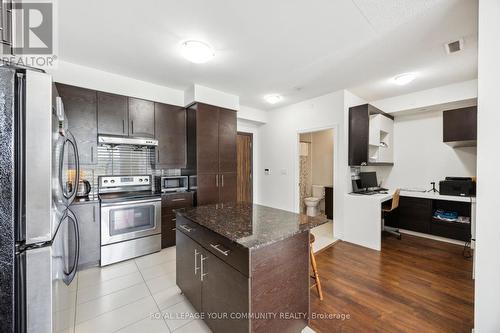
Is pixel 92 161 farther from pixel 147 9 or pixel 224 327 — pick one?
pixel 224 327

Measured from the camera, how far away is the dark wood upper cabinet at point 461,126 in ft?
9.37

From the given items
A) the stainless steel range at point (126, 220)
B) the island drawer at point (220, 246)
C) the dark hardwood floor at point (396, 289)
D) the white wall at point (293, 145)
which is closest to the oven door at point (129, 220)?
the stainless steel range at point (126, 220)

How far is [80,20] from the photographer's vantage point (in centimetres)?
183

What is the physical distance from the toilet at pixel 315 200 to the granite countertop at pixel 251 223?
318cm

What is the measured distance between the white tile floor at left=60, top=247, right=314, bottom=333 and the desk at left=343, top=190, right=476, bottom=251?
210 cm

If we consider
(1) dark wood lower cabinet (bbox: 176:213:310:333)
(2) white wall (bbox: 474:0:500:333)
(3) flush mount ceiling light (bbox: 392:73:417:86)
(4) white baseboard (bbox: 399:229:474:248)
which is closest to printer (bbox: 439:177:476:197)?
(4) white baseboard (bbox: 399:229:474:248)

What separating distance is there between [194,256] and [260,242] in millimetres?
793

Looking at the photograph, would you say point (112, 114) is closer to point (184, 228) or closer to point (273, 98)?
point (184, 228)

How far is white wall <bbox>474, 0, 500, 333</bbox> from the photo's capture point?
1.28 m

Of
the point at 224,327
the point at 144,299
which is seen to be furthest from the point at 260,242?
the point at 144,299

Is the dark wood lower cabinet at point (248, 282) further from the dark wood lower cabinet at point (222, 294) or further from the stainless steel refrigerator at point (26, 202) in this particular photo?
the stainless steel refrigerator at point (26, 202)

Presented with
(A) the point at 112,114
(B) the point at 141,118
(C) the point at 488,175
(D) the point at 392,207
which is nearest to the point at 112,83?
(A) the point at 112,114

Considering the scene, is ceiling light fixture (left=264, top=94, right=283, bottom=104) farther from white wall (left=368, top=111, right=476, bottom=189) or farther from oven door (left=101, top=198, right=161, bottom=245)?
oven door (left=101, top=198, right=161, bottom=245)

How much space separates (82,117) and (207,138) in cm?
169
